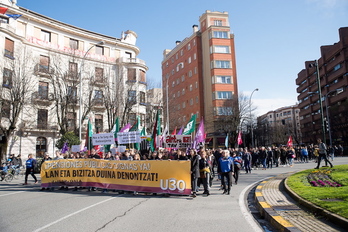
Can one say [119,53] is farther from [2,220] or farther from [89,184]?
[2,220]

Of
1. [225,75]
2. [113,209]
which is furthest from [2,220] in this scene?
[225,75]

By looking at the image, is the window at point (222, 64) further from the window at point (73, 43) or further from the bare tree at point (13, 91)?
the bare tree at point (13, 91)

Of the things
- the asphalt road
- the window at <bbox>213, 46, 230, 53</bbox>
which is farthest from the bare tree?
the window at <bbox>213, 46, 230, 53</bbox>

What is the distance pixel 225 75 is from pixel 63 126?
Result: 3029 cm

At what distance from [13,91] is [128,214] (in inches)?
972

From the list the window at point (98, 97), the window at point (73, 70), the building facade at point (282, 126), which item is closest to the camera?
the window at point (73, 70)

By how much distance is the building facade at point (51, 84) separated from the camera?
28266mm

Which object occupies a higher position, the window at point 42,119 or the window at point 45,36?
the window at point 45,36

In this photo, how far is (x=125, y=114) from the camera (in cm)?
3447

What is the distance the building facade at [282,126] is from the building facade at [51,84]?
155 ft

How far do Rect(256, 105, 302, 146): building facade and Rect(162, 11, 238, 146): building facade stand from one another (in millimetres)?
25141

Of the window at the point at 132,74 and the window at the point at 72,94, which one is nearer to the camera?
the window at the point at 72,94

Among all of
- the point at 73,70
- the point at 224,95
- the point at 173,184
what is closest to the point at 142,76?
the point at 73,70

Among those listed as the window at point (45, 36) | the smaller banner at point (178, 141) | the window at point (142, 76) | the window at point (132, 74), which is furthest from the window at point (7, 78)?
the smaller banner at point (178, 141)
